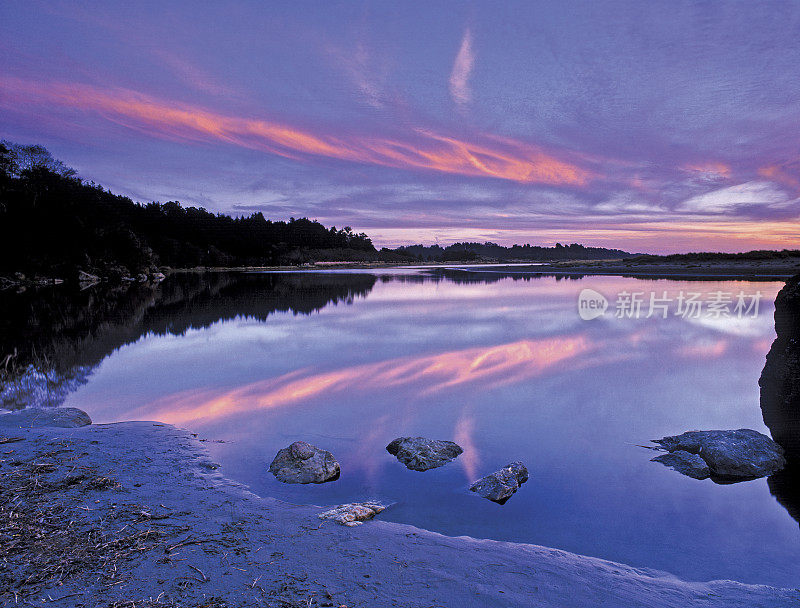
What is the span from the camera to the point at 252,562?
163 inches

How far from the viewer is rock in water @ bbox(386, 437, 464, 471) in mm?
7062

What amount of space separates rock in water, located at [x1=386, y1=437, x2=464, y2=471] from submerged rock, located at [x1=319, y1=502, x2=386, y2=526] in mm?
1406

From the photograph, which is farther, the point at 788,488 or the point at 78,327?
the point at 78,327

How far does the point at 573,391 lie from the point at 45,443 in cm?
1089

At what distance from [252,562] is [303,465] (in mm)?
2521

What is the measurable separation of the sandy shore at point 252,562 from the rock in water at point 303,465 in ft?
2.70

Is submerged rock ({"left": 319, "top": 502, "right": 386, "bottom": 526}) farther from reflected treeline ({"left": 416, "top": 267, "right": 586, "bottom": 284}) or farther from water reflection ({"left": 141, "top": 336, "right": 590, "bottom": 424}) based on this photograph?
reflected treeline ({"left": 416, "top": 267, "right": 586, "bottom": 284})

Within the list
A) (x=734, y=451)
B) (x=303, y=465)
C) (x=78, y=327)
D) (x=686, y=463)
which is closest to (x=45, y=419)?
(x=303, y=465)

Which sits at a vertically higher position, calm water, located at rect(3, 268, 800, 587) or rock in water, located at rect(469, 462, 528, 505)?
rock in water, located at rect(469, 462, 528, 505)

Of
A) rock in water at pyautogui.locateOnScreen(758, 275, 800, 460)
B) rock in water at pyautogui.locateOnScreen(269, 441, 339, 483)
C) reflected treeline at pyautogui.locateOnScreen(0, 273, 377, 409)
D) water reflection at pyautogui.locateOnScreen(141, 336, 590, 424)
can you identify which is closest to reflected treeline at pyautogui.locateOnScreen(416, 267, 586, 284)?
reflected treeline at pyautogui.locateOnScreen(0, 273, 377, 409)

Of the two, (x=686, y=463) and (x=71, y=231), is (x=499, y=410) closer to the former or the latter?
(x=686, y=463)

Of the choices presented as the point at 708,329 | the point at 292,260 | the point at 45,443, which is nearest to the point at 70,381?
the point at 45,443

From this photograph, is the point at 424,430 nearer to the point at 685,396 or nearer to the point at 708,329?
the point at 685,396

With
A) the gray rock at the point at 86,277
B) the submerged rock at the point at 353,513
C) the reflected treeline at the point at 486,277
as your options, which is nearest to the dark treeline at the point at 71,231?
Answer: the gray rock at the point at 86,277
